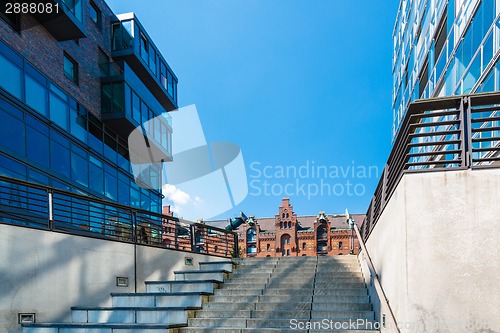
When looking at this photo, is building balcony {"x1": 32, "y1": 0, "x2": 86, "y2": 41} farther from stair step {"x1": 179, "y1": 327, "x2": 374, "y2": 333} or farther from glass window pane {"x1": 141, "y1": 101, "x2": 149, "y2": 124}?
stair step {"x1": 179, "y1": 327, "x2": 374, "y2": 333}

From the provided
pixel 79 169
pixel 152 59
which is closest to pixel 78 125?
pixel 79 169

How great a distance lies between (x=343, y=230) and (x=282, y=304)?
192 feet

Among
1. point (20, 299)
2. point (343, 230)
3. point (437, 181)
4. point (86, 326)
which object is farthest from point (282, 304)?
point (343, 230)

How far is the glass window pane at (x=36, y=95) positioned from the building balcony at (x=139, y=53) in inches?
264

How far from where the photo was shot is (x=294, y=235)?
65.4 meters

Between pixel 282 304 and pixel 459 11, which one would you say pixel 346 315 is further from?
pixel 459 11

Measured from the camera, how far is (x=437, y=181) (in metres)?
4.49

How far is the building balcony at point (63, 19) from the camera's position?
587 inches

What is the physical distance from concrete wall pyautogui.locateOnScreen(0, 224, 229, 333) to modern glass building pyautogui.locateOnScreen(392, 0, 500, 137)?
9.76 m

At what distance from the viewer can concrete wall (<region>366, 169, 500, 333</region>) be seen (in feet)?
13.9

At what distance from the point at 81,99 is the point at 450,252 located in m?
17.5

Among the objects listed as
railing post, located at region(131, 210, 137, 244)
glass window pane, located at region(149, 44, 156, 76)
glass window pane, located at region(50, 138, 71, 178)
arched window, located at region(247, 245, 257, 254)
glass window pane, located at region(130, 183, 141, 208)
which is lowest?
arched window, located at region(247, 245, 257, 254)

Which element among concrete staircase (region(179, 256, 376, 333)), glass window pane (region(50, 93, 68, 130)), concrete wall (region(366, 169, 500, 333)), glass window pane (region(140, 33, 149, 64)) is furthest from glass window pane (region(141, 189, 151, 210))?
concrete wall (region(366, 169, 500, 333))

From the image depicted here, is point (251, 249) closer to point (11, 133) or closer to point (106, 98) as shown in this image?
point (106, 98)
